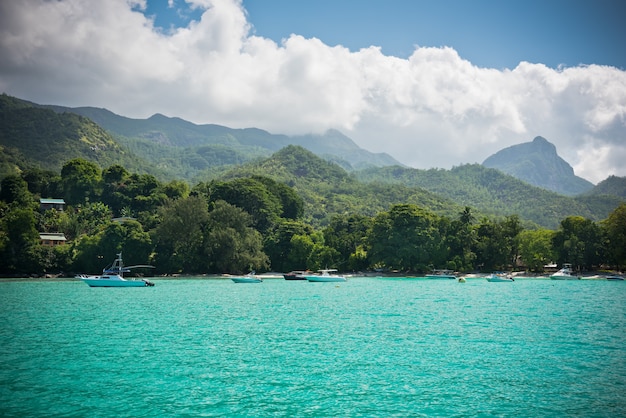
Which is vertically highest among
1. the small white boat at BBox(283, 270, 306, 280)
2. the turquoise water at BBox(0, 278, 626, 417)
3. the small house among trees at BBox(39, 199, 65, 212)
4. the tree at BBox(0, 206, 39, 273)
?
the small house among trees at BBox(39, 199, 65, 212)

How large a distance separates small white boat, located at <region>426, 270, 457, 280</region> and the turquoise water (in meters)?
54.8

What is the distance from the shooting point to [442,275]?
3821 inches

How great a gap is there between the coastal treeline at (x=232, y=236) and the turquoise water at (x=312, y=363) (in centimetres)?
5041

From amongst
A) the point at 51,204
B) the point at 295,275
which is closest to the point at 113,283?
the point at 295,275

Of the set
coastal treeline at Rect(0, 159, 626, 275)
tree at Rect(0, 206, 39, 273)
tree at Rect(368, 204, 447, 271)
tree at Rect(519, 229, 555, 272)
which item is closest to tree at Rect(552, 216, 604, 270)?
coastal treeline at Rect(0, 159, 626, 275)

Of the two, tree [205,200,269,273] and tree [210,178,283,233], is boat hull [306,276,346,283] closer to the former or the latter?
tree [205,200,269,273]

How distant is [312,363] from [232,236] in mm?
71132

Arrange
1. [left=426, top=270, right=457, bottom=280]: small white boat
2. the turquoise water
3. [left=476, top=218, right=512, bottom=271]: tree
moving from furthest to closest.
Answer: [left=476, top=218, right=512, bottom=271]: tree → [left=426, top=270, right=457, bottom=280]: small white boat → the turquoise water

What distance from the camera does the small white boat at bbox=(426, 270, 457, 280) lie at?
9600 centimetres

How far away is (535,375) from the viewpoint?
1975cm

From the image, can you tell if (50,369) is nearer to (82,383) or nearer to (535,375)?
(82,383)

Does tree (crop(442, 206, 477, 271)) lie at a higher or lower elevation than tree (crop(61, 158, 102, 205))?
lower

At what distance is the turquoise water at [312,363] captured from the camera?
16078 mm

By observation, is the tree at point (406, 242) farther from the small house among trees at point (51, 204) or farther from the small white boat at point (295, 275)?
the small house among trees at point (51, 204)
